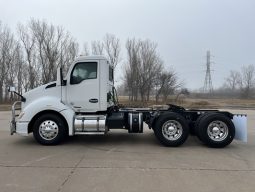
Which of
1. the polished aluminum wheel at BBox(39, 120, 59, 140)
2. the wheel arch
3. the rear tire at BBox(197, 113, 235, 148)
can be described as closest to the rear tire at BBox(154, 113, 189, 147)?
the rear tire at BBox(197, 113, 235, 148)

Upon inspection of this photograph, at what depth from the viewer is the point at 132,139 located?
454 inches

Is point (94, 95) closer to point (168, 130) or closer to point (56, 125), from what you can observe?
point (56, 125)

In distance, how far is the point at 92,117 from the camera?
33.7 ft

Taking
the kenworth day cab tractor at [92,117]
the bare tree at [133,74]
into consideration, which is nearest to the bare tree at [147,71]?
the bare tree at [133,74]

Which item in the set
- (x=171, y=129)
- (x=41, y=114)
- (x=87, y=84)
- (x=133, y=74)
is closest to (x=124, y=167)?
(x=171, y=129)

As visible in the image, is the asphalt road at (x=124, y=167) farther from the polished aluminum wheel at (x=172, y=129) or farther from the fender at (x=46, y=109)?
the fender at (x=46, y=109)

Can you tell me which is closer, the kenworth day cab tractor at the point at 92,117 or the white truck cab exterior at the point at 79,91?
the kenworth day cab tractor at the point at 92,117

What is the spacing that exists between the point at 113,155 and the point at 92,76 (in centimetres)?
288

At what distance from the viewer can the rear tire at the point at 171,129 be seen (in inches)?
391

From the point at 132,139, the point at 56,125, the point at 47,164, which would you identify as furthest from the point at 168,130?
the point at 47,164

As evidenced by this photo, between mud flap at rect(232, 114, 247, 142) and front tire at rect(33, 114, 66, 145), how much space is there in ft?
17.4

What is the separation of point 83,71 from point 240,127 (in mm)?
5117

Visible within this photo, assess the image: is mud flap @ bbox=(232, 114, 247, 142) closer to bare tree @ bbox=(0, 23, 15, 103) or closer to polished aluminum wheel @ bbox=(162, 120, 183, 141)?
polished aluminum wheel @ bbox=(162, 120, 183, 141)

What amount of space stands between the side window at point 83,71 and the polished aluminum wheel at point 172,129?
2.73 m
